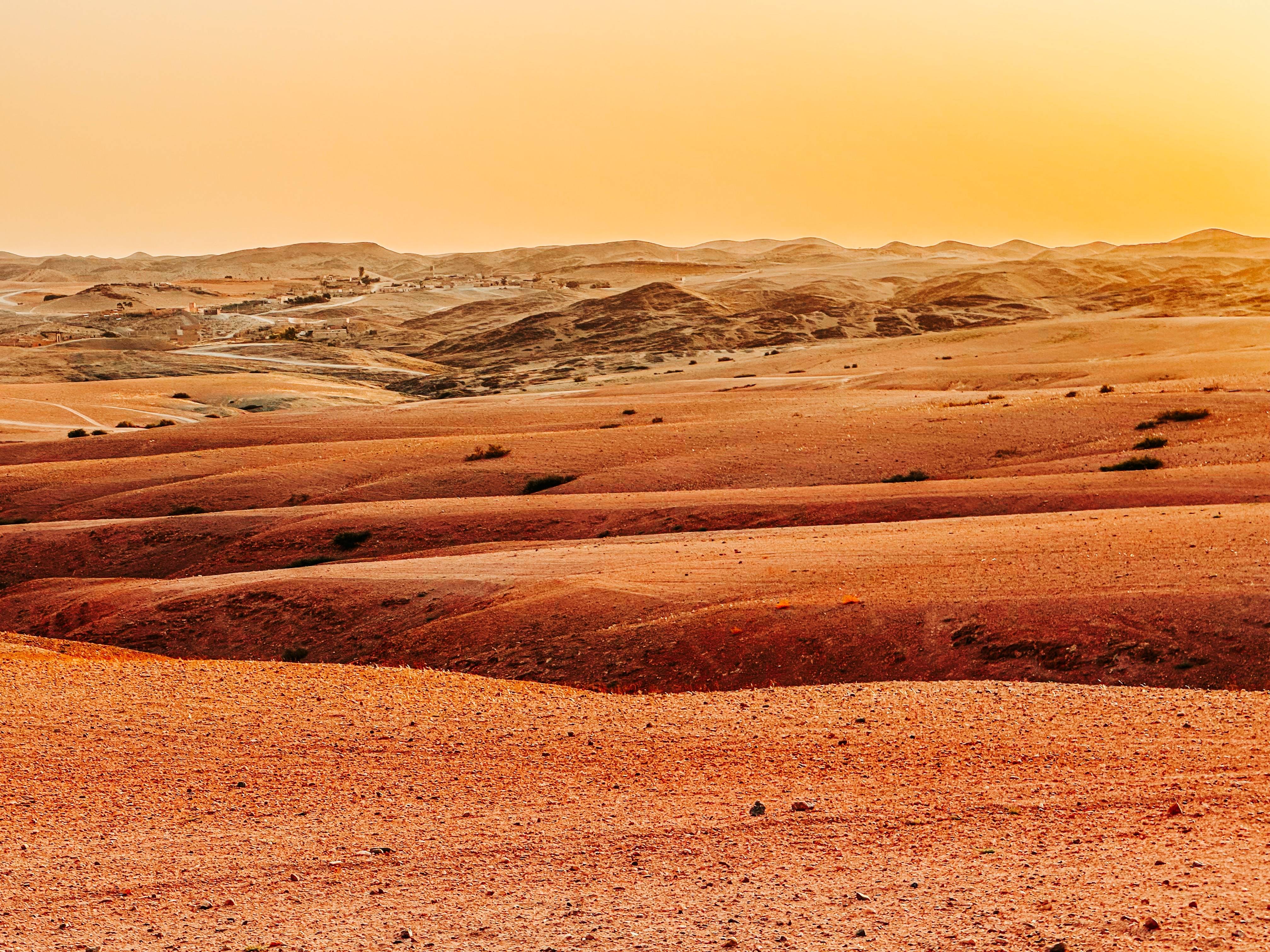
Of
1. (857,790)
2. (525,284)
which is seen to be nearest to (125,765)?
(857,790)

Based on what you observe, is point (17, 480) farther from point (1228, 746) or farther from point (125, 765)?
point (1228, 746)

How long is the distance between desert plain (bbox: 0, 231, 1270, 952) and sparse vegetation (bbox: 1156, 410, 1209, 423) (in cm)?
10

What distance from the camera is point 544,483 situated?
112 feet

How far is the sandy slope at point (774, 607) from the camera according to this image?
14.9 m

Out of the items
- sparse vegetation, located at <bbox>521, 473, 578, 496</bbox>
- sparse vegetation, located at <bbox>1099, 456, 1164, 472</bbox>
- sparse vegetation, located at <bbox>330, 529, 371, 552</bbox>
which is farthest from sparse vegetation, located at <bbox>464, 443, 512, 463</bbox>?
sparse vegetation, located at <bbox>1099, 456, 1164, 472</bbox>

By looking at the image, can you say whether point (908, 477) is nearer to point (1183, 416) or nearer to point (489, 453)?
point (1183, 416)

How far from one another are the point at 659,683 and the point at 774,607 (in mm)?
2432

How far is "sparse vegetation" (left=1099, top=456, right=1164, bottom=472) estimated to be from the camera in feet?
95.9

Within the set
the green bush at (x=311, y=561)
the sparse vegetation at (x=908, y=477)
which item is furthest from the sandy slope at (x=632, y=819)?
the sparse vegetation at (x=908, y=477)

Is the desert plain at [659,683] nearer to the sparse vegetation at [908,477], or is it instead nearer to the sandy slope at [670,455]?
the sandy slope at [670,455]

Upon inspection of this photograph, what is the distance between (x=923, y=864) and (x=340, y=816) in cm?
462

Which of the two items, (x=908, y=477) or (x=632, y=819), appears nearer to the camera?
(x=632, y=819)

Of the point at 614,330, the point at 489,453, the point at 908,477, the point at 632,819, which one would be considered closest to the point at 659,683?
the point at 632,819

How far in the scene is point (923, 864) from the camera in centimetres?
820
